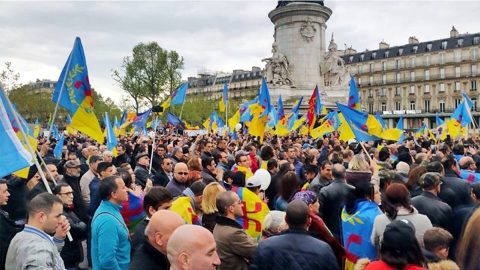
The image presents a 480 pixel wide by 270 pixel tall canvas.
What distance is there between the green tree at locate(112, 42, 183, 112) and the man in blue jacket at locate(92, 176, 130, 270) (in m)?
58.7

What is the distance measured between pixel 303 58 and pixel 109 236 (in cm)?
3256

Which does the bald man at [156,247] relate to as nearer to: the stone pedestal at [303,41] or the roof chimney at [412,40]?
the stone pedestal at [303,41]

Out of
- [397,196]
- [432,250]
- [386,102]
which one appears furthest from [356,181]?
[386,102]

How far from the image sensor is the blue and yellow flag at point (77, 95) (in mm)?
8656

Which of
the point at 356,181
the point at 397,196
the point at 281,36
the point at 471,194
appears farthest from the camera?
the point at 281,36

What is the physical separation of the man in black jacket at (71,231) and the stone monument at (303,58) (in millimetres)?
29712

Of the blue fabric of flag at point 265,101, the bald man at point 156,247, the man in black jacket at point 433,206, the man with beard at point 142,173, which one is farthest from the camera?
the blue fabric of flag at point 265,101

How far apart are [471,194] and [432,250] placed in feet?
9.63

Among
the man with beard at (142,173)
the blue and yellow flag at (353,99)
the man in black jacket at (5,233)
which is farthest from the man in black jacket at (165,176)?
the blue and yellow flag at (353,99)

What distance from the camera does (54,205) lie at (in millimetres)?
3949

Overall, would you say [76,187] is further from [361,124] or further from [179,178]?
[361,124]

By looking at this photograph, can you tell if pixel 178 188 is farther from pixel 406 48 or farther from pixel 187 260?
pixel 406 48

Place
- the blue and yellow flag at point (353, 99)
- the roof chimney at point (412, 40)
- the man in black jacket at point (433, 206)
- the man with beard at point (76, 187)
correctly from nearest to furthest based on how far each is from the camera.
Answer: the man in black jacket at point (433, 206) → the man with beard at point (76, 187) → the blue and yellow flag at point (353, 99) → the roof chimney at point (412, 40)

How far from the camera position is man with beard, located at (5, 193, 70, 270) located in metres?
3.56
